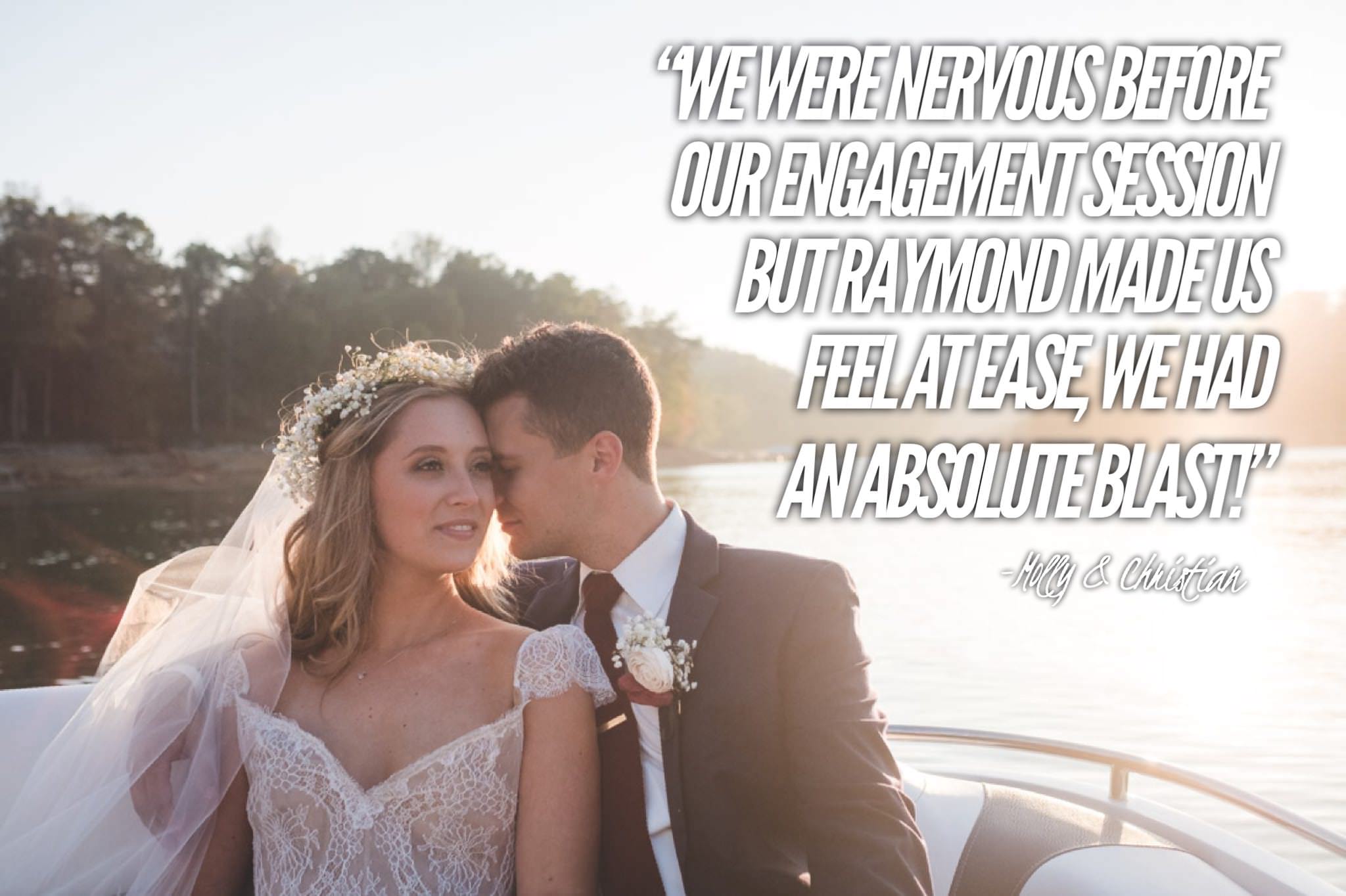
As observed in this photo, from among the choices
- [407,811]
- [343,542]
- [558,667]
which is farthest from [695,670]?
[343,542]

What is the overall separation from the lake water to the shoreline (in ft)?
31.8

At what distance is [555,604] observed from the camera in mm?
3113

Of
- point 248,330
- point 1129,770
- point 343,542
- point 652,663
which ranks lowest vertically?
point 248,330

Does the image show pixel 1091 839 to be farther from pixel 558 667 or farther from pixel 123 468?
pixel 123 468

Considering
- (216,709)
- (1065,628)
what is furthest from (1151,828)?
(1065,628)

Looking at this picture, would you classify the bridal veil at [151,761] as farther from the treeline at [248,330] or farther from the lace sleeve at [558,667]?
the treeline at [248,330]

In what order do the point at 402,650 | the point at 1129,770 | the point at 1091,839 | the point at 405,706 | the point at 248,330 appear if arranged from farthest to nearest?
the point at 248,330
the point at 1129,770
the point at 1091,839
the point at 402,650
the point at 405,706

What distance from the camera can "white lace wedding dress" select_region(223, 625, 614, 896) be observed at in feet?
8.58

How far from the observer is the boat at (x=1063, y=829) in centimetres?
278

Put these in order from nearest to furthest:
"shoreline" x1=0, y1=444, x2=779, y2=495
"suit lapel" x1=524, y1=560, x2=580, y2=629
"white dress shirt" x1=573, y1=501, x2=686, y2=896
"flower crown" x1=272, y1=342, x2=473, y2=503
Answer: "white dress shirt" x1=573, y1=501, x2=686, y2=896 < "flower crown" x1=272, y1=342, x2=473, y2=503 < "suit lapel" x1=524, y1=560, x2=580, y2=629 < "shoreline" x1=0, y1=444, x2=779, y2=495

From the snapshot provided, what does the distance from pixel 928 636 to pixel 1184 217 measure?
6.37 metres

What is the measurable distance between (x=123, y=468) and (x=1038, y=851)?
4100 cm

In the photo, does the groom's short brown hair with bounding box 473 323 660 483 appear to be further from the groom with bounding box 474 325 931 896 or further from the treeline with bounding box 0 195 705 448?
the treeline with bounding box 0 195 705 448

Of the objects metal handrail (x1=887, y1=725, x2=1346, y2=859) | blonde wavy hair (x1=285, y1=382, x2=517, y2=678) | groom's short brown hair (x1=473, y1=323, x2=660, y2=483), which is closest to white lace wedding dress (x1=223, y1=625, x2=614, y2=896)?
blonde wavy hair (x1=285, y1=382, x2=517, y2=678)
